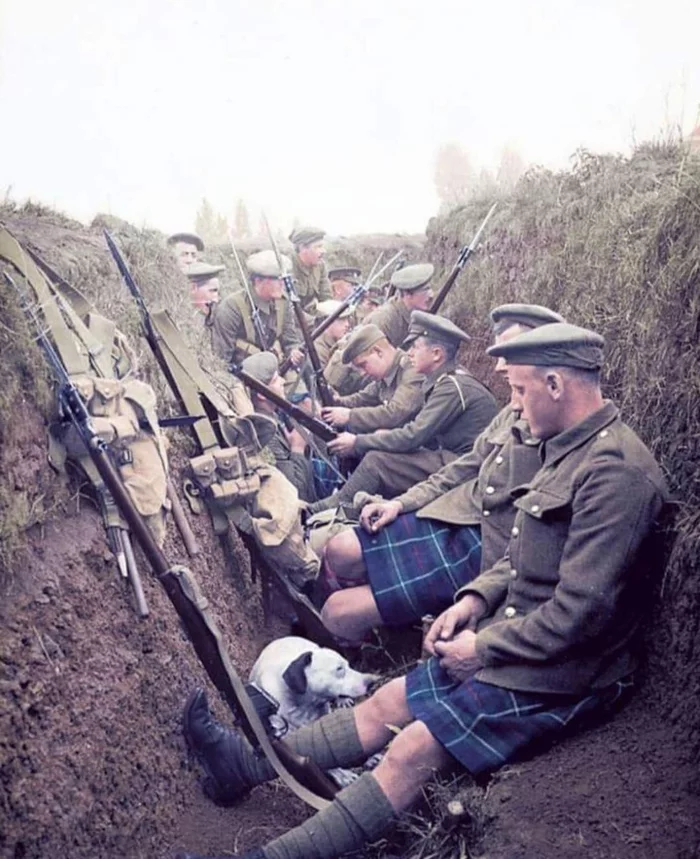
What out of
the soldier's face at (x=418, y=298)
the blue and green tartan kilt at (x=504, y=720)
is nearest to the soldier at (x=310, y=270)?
the soldier's face at (x=418, y=298)

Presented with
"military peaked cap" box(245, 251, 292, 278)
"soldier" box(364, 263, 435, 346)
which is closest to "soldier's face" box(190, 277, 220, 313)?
"military peaked cap" box(245, 251, 292, 278)

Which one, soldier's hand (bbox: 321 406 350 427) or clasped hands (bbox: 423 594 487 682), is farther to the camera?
soldier's hand (bbox: 321 406 350 427)

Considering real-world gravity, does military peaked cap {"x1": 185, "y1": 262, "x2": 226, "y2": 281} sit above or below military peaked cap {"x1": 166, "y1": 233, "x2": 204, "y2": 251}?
below

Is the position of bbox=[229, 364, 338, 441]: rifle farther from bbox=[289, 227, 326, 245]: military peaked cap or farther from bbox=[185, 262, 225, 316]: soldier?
bbox=[289, 227, 326, 245]: military peaked cap

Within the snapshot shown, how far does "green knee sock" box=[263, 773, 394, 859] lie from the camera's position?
2.66 meters

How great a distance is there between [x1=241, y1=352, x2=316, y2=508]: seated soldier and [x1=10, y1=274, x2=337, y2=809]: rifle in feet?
8.74

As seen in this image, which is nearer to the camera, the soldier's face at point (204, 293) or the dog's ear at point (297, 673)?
the dog's ear at point (297, 673)

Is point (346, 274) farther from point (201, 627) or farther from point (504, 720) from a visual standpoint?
point (504, 720)

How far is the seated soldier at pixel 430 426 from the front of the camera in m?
5.14

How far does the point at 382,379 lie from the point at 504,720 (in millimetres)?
3821

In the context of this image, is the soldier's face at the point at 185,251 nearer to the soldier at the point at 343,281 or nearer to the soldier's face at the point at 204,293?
the soldier's face at the point at 204,293

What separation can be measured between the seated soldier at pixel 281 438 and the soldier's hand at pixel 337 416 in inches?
10.8

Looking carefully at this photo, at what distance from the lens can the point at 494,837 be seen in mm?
2398

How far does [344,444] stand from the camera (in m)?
5.76
